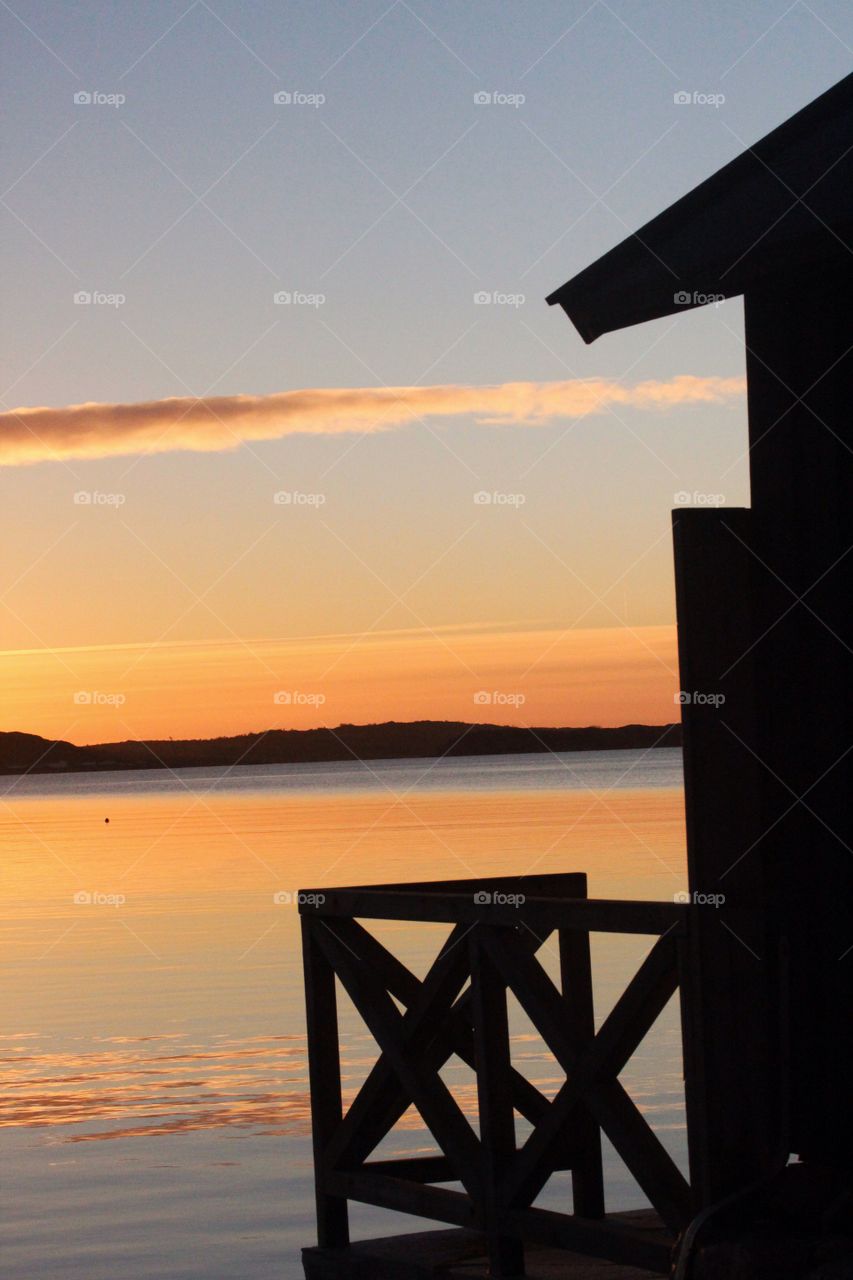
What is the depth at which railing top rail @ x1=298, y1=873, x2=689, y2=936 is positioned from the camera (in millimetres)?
6281

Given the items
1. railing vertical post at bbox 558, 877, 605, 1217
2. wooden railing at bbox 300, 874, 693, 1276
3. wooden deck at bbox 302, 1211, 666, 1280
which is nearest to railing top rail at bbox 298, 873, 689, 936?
wooden railing at bbox 300, 874, 693, 1276

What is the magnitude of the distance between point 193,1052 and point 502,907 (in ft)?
35.2

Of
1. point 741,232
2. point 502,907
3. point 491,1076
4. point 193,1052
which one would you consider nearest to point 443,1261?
point 491,1076

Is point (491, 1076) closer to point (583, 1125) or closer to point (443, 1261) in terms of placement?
point (443, 1261)

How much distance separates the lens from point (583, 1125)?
8.00m

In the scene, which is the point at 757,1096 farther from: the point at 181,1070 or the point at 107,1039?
the point at 107,1039

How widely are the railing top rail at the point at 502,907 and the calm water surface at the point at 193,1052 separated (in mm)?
2850

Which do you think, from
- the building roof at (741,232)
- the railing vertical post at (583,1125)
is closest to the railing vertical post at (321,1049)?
the railing vertical post at (583,1125)

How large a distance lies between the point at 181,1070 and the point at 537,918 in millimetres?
10083

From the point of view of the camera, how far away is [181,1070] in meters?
16.2

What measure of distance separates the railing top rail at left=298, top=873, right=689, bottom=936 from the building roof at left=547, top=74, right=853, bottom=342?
2.21 m

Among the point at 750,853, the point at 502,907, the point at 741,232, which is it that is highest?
the point at 741,232

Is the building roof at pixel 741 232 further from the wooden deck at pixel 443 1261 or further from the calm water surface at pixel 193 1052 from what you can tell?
the calm water surface at pixel 193 1052

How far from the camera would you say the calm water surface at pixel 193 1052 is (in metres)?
10.8
